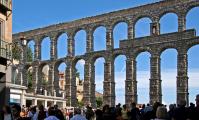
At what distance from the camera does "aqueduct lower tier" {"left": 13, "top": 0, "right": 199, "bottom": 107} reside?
53.8 m

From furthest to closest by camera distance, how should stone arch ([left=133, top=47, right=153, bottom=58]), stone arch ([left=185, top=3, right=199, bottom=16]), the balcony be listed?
stone arch ([left=133, top=47, right=153, bottom=58])
stone arch ([left=185, top=3, right=199, bottom=16])
the balcony

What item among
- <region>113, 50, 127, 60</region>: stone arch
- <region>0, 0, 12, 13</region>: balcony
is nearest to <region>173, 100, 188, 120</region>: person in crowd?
<region>0, 0, 12, 13</region>: balcony

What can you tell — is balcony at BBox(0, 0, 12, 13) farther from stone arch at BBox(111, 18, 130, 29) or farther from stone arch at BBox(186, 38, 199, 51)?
stone arch at BBox(111, 18, 130, 29)

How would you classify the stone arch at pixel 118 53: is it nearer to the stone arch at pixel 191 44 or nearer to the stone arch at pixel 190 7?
the stone arch at pixel 191 44

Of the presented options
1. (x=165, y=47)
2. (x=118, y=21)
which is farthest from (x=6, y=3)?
(x=118, y=21)

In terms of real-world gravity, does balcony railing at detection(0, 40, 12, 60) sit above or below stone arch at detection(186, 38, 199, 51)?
below

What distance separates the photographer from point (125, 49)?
59.1 meters

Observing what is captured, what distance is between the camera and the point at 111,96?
2328 inches

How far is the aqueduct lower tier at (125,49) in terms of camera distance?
176 ft

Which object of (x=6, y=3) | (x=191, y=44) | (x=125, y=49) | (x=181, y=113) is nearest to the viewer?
(x=181, y=113)

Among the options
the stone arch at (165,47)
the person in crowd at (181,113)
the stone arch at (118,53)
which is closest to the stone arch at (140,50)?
the stone arch at (165,47)

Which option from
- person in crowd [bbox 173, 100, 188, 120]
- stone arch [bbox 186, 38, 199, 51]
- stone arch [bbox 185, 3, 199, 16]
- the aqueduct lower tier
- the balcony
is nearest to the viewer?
person in crowd [bbox 173, 100, 188, 120]

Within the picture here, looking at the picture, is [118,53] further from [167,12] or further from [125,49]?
[167,12]

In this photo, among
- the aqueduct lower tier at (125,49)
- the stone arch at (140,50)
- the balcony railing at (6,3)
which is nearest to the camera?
the balcony railing at (6,3)
